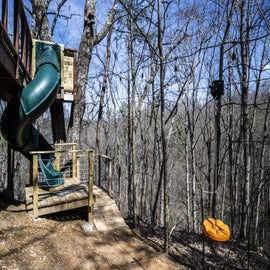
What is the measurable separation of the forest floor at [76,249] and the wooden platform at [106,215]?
0.15m

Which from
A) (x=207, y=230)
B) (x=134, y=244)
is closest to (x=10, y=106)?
(x=134, y=244)

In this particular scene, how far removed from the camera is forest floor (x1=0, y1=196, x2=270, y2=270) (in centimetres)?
290

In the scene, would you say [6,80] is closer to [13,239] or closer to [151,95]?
[13,239]

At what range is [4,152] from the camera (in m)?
12.5

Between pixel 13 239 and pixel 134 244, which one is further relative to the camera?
pixel 134 244

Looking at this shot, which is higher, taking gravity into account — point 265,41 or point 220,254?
point 265,41

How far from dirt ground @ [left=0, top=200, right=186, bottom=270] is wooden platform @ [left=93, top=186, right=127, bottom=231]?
15 cm

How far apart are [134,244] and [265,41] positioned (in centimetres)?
783

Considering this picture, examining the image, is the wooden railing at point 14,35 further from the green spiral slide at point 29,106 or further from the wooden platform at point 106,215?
the wooden platform at point 106,215

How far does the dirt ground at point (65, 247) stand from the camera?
2863 millimetres

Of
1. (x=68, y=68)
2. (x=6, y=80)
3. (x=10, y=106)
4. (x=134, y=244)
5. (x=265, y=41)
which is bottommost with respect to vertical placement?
(x=134, y=244)

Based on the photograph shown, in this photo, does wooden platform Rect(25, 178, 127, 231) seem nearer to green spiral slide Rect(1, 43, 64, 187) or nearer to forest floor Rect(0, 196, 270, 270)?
forest floor Rect(0, 196, 270, 270)

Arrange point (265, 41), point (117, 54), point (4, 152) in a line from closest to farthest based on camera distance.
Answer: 1. point (265, 41)
2. point (117, 54)
3. point (4, 152)

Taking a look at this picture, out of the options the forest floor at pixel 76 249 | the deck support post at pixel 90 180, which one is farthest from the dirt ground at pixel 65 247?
the deck support post at pixel 90 180
